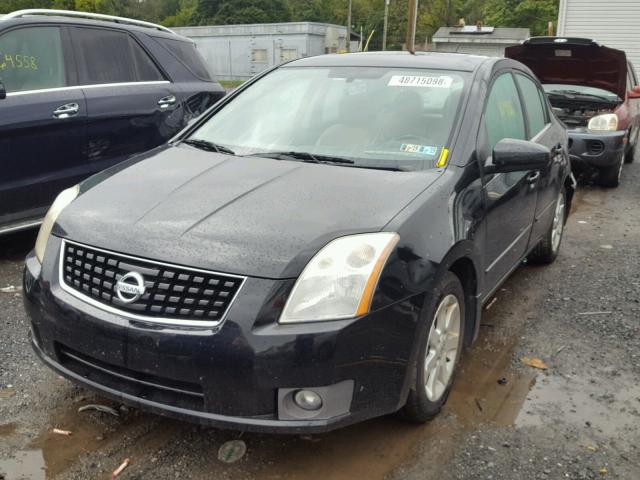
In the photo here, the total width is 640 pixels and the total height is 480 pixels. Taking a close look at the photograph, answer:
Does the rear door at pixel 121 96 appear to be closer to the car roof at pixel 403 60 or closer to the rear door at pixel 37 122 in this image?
the rear door at pixel 37 122

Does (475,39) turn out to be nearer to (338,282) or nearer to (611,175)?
(611,175)

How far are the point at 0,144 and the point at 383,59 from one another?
2.74 metres

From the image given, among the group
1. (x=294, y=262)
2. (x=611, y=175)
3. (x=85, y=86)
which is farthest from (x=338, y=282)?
(x=611, y=175)

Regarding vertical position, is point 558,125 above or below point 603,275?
above

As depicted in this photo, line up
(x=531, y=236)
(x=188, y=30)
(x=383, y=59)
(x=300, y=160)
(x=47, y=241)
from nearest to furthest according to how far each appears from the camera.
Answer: (x=47, y=241) → (x=300, y=160) → (x=383, y=59) → (x=531, y=236) → (x=188, y=30)

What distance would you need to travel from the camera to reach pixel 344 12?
286ft

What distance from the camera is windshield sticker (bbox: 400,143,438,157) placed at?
3236 millimetres

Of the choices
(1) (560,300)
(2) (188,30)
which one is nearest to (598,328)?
(1) (560,300)

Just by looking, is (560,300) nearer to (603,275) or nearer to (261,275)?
(603,275)

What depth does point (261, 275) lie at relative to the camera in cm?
236

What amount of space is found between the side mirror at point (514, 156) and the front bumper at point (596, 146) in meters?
4.89

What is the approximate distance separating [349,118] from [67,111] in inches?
101

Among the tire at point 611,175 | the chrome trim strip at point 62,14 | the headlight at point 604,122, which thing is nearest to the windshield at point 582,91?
the headlight at point 604,122

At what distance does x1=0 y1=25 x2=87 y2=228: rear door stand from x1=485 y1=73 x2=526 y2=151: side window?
10.3ft
